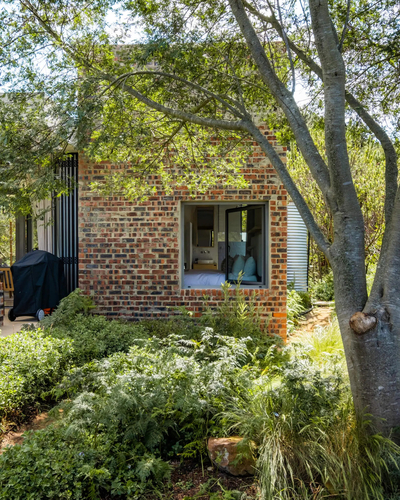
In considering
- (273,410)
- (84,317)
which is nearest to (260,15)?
(273,410)

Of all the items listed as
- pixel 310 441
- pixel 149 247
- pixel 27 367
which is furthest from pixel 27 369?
pixel 149 247

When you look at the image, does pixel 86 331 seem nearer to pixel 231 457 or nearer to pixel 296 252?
pixel 231 457

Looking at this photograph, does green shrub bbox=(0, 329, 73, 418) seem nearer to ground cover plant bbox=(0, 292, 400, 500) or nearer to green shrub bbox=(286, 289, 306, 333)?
ground cover plant bbox=(0, 292, 400, 500)

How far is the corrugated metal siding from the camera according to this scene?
10000 millimetres

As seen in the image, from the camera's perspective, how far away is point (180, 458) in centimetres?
308

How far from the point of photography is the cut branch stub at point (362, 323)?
8.87 feet

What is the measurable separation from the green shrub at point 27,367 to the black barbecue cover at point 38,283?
7.53 feet

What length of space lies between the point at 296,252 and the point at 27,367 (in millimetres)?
7259

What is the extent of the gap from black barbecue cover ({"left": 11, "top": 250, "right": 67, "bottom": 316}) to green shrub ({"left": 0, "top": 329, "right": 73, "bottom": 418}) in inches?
90.4

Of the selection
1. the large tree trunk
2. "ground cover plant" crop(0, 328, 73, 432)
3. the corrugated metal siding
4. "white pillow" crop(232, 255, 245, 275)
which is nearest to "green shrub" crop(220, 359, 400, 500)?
the large tree trunk

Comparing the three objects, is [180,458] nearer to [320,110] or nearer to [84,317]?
[84,317]

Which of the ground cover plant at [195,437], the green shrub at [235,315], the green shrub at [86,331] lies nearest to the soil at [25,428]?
the ground cover plant at [195,437]

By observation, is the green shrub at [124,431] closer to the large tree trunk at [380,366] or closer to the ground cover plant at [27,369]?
the ground cover plant at [27,369]

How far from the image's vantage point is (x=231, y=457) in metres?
2.88
